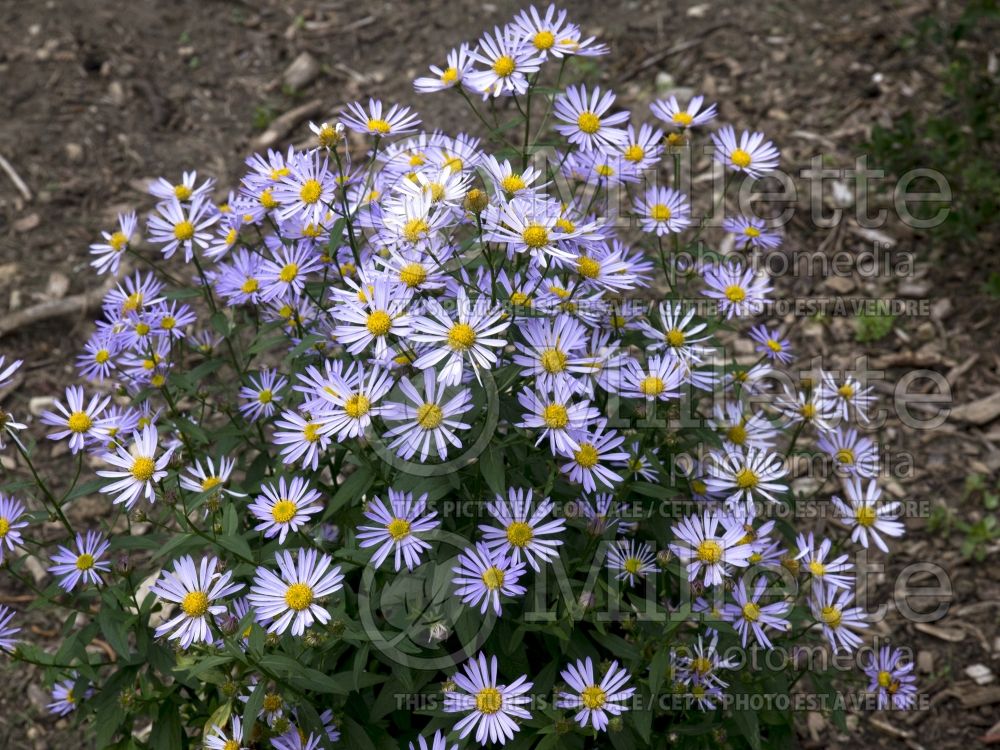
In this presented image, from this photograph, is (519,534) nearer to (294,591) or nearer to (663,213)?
(294,591)

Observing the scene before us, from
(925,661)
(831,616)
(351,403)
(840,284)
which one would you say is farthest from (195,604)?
(840,284)

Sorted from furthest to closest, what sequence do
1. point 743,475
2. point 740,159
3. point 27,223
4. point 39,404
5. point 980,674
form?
point 27,223, point 39,404, point 980,674, point 740,159, point 743,475

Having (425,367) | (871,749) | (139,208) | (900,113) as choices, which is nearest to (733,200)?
(900,113)

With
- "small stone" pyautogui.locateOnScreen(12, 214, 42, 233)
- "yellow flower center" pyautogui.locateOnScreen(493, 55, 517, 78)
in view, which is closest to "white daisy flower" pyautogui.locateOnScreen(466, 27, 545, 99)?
"yellow flower center" pyautogui.locateOnScreen(493, 55, 517, 78)

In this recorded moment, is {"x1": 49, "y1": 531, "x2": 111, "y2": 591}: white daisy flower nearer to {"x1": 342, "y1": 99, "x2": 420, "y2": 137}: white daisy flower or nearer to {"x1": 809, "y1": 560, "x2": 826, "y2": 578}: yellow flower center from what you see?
{"x1": 342, "y1": 99, "x2": 420, "y2": 137}: white daisy flower

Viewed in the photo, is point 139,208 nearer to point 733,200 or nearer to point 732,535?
point 733,200

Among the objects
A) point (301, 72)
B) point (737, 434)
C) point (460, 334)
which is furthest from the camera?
point (301, 72)

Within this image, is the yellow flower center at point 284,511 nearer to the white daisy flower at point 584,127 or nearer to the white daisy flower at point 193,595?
the white daisy flower at point 193,595

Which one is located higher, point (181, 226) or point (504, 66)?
point (504, 66)
